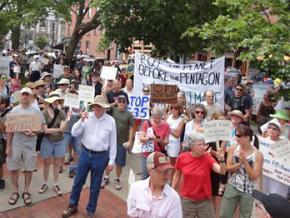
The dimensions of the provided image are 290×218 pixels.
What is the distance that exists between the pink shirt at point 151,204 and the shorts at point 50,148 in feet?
11.4

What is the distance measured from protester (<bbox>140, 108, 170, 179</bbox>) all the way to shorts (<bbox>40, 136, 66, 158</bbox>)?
145 centimetres

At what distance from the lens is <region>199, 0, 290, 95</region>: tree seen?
239 inches

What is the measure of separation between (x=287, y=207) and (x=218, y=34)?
545 centimetres

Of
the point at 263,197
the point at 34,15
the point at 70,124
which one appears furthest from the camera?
the point at 34,15

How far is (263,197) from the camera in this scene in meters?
→ 2.73

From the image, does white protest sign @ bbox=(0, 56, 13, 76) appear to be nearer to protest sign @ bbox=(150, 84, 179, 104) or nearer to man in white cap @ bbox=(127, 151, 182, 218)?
protest sign @ bbox=(150, 84, 179, 104)

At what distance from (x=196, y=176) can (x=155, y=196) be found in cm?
128

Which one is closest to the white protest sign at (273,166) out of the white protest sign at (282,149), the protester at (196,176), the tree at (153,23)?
the white protest sign at (282,149)

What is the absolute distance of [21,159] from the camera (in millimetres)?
6711

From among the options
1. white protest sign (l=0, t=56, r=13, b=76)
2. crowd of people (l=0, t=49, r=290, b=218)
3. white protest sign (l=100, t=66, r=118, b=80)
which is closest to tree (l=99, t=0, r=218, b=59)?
white protest sign (l=100, t=66, r=118, b=80)

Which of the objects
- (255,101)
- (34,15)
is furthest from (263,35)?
(34,15)

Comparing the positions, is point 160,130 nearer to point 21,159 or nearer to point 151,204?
point 21,159

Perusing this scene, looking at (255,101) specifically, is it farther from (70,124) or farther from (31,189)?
(31,189)

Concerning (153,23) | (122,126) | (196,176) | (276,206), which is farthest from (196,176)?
(153,23)
